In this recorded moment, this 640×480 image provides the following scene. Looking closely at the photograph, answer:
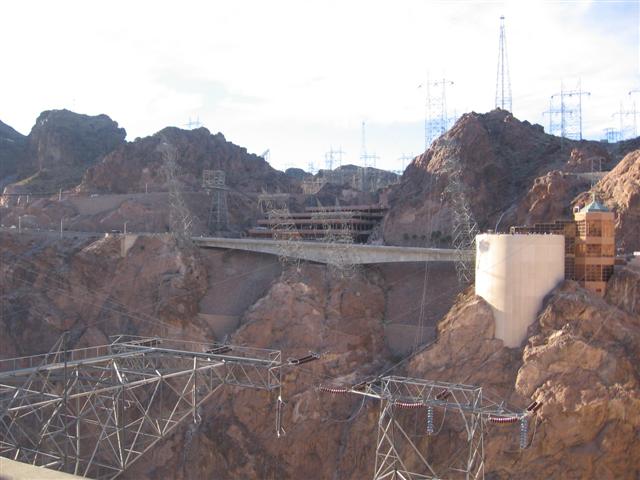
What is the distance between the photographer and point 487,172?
74.5 m

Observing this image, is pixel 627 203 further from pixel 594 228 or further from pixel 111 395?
pixel 111 395

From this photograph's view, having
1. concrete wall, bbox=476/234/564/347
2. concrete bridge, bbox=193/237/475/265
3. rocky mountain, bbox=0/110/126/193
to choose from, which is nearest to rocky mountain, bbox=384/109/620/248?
concrete bridge, bbox=193/237/475/265

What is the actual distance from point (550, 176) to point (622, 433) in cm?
2799

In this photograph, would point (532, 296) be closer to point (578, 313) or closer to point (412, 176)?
point (578, 313)

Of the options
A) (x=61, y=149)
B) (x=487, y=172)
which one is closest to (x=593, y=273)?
(x=487, y=172)

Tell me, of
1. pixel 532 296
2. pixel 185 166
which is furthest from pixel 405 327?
pixel 185 166

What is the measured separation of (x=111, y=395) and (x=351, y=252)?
30593 mm

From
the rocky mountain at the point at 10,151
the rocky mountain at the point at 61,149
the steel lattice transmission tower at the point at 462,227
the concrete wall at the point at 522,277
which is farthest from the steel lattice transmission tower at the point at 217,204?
the rocky mountain at the point at 10,151

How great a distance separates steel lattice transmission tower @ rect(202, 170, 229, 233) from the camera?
3745 inches

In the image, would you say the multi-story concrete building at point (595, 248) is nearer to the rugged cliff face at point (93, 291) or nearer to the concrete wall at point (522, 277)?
the concrete wall at point (522, 277)

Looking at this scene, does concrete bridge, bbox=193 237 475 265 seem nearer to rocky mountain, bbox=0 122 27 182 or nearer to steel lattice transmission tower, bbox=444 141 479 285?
steel lattice transmission tower, bbox=444 141 479 285

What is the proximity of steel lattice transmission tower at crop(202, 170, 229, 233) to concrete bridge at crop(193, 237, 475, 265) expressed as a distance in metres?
19.6

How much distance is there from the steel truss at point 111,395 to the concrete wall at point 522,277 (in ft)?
55.5

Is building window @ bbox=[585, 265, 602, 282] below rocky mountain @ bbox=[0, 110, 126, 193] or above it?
below
